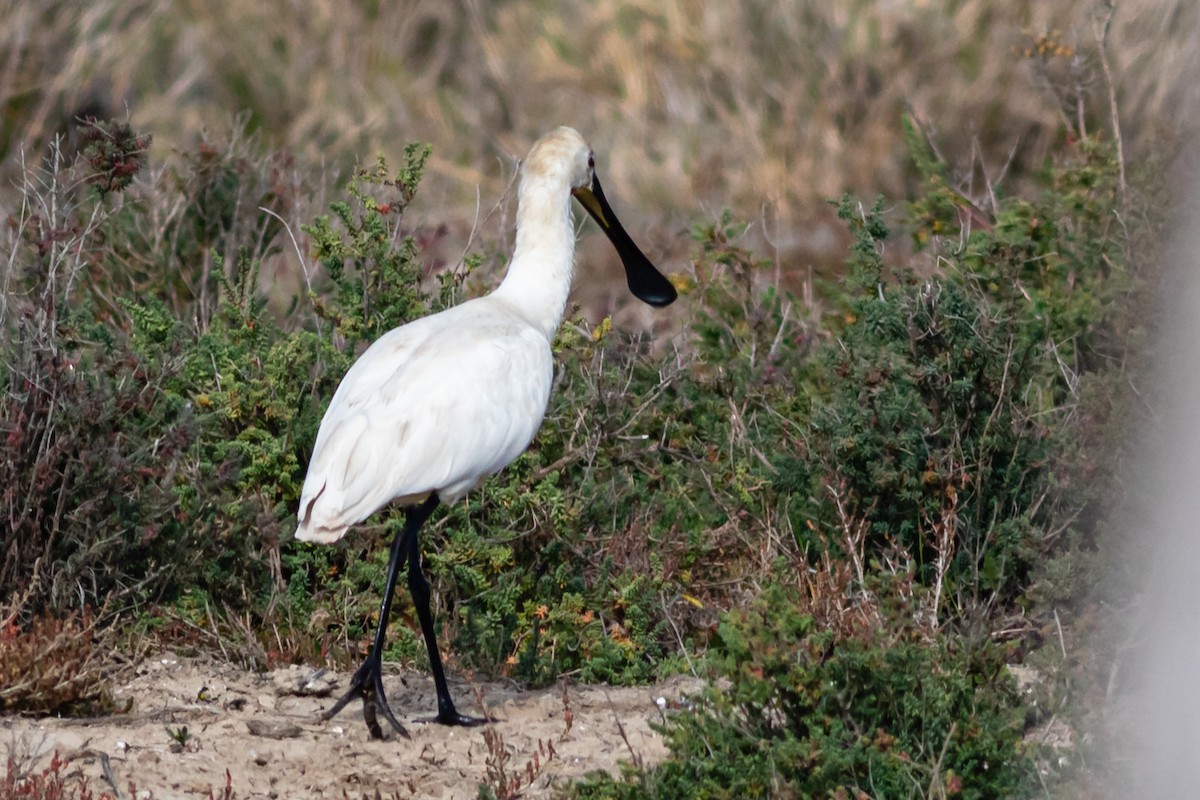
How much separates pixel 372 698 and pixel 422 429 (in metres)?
0.77

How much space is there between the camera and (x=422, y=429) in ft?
17.7

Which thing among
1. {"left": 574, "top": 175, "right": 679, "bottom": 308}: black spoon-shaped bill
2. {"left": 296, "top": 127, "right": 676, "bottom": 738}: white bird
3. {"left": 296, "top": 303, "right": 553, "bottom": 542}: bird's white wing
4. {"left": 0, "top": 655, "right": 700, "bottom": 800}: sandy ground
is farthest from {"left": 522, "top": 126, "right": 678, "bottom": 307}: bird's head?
{"left": 0, "top": 655, "right": 700, "bottom": 800}: sandy ground

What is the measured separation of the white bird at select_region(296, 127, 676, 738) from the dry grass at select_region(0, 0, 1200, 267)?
4.07 m

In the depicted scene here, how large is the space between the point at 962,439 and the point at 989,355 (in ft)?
0.97

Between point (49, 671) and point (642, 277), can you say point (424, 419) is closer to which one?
point (49, 671)

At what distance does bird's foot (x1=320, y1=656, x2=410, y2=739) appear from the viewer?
527 cm

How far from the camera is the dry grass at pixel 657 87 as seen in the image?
412 inches

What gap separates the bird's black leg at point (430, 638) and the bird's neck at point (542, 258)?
0.91 metres

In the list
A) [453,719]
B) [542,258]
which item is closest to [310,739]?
[453,719]

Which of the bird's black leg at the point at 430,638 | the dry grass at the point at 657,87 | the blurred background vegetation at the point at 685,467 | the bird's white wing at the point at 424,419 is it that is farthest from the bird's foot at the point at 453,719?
the dry grass at the point at 657,87

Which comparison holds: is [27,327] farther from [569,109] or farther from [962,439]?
[569,109]

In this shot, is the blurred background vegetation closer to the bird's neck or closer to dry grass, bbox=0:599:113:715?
dry grass, bbox=0:599:113:715

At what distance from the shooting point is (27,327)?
5.68m

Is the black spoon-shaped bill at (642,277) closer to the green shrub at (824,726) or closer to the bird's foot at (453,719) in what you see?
the bird's foot at (453,719)
